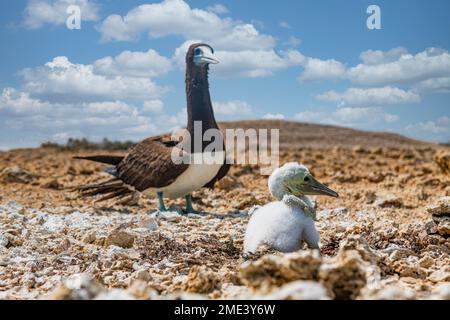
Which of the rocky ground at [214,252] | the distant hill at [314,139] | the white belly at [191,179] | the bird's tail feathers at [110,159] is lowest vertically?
the rocky ground at [214,252]

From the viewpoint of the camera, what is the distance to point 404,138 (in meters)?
43.5

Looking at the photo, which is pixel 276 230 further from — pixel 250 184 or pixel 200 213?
pixel 250 184

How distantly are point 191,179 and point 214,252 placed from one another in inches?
123

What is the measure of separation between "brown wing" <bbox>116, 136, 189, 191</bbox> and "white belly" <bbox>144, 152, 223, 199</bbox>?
0.32ft

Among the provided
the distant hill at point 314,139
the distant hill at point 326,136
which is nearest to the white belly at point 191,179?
the distant hill at point 314,139

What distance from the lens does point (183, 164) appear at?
796cm

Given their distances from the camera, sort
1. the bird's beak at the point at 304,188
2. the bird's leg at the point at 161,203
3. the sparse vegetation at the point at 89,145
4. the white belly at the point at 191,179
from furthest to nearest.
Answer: the sparse vegetation at the point at 89,145
the bird's leg at the point at 161,203
the white belly at the point at 191,179
the bird's beak at the point at 304,188

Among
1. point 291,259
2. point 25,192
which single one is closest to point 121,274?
point 291,259

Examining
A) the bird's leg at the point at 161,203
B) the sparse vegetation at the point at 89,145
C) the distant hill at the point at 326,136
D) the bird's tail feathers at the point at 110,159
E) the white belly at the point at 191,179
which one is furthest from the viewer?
the distant hill at the point at 326,136

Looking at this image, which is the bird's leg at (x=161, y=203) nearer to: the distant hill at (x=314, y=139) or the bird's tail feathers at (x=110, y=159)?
the bird's tail feathers at (x=110, y=159)

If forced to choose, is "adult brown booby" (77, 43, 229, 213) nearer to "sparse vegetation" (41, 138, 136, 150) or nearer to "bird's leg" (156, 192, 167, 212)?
"bird's leg" (156, 192, 167, 212)

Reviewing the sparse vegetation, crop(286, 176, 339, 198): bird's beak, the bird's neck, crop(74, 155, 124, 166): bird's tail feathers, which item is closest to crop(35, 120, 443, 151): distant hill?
the sparse vegetation

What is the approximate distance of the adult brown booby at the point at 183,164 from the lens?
319 inches

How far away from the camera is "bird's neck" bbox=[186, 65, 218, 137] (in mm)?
8438
